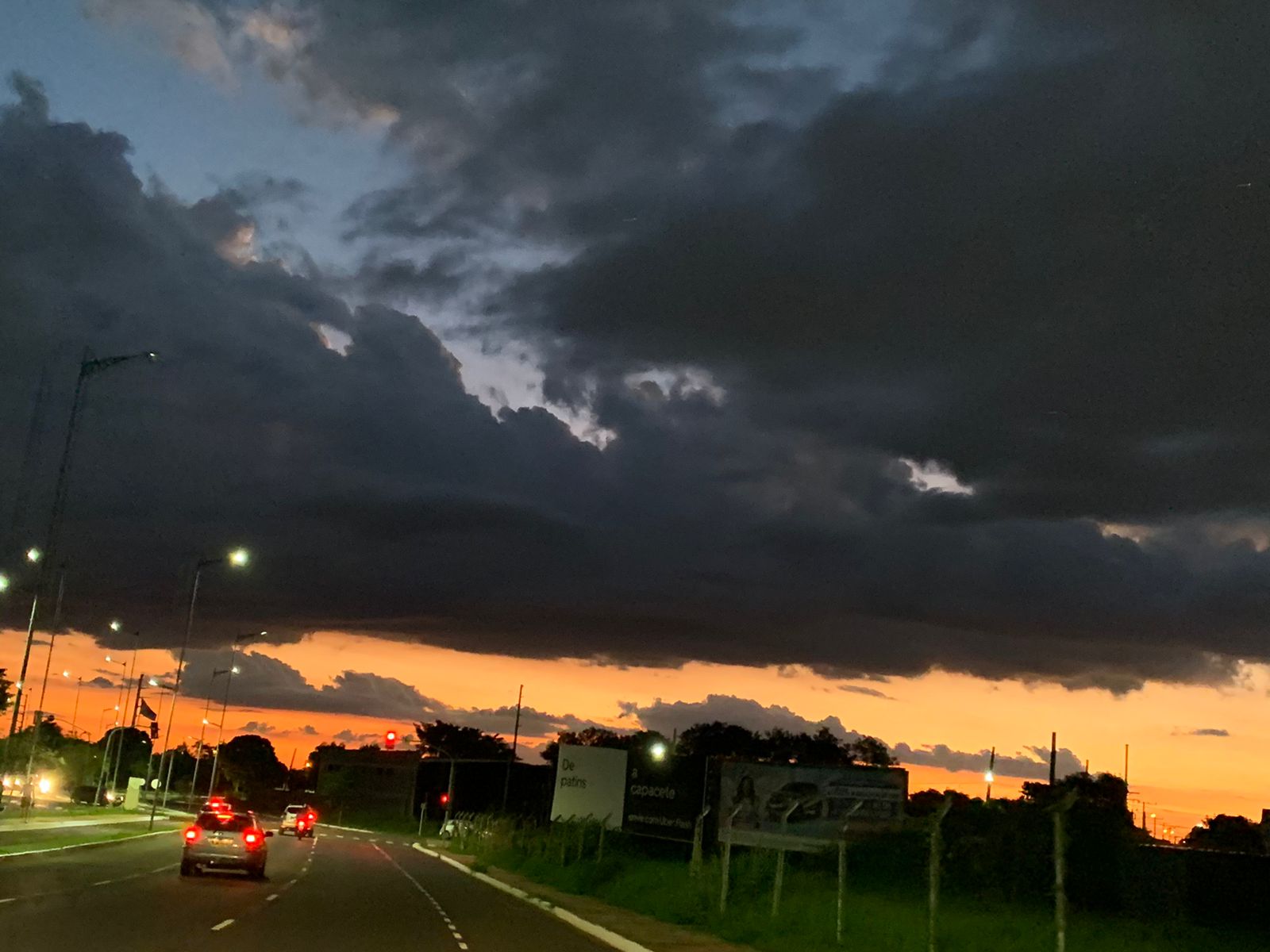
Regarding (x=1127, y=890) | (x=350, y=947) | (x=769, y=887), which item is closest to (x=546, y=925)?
(x=769, y=887)

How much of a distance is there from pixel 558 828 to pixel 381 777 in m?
120

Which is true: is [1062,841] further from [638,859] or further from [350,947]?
[638,859]

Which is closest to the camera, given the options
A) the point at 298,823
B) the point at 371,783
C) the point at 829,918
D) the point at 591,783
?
the point at 829,918

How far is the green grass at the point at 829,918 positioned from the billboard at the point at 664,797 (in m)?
12.3

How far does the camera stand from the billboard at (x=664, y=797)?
5044cm

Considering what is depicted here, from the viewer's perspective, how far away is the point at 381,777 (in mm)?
159125

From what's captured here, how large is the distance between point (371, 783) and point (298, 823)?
278 ft

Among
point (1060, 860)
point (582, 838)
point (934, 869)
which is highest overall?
point (1060, 860)

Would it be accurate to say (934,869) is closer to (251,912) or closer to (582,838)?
(251,912)

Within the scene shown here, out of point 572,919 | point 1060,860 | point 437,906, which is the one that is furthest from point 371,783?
point 1060,860

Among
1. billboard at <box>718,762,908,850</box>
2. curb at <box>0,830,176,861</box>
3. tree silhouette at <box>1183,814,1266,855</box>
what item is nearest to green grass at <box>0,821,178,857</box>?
curb at <box>0,830,176,861</box>

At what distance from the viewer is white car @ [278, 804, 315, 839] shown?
76.6 m

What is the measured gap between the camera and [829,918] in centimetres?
2189

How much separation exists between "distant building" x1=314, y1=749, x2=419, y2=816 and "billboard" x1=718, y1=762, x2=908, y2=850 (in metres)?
107
